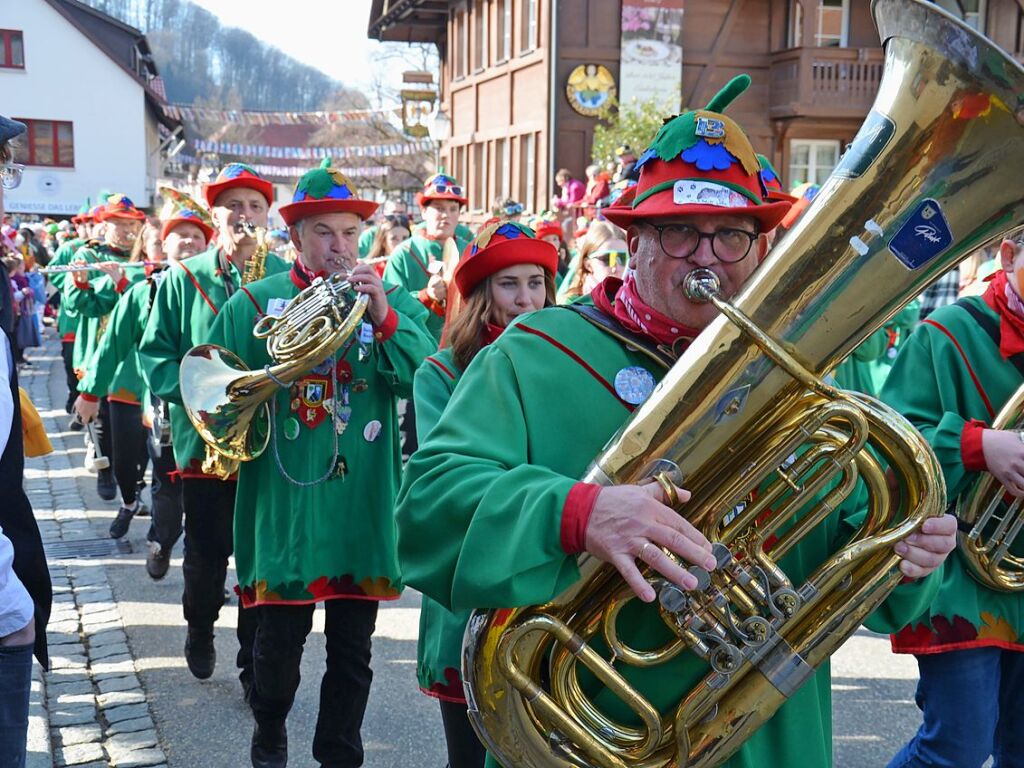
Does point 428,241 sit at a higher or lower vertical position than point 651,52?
lower

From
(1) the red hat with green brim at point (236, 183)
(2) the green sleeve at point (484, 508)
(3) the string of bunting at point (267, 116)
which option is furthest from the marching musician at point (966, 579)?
(3) the string of bunting at point (267, 116)

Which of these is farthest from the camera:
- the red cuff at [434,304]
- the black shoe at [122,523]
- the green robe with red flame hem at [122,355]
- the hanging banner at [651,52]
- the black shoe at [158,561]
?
the hanging banner at [651,52]

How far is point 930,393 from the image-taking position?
134 inches

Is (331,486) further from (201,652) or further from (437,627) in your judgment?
(201,652)

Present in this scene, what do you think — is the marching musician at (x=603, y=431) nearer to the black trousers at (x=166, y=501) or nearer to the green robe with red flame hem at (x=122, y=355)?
the black trousers at (x=166, y=501)

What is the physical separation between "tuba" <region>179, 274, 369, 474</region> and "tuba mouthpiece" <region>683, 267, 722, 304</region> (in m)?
1.90

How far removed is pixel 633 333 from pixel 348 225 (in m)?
2.13

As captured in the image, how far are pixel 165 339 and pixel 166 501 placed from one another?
4.50 feet

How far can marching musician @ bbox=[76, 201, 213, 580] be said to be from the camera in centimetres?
622

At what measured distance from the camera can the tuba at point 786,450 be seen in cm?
194

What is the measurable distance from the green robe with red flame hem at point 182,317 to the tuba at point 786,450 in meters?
3.29

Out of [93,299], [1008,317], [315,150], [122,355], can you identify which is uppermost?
[315,150]

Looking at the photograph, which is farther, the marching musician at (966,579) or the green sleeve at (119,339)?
the green sleeve at (119,339)

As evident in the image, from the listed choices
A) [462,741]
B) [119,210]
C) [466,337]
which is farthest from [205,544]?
[119,210]
